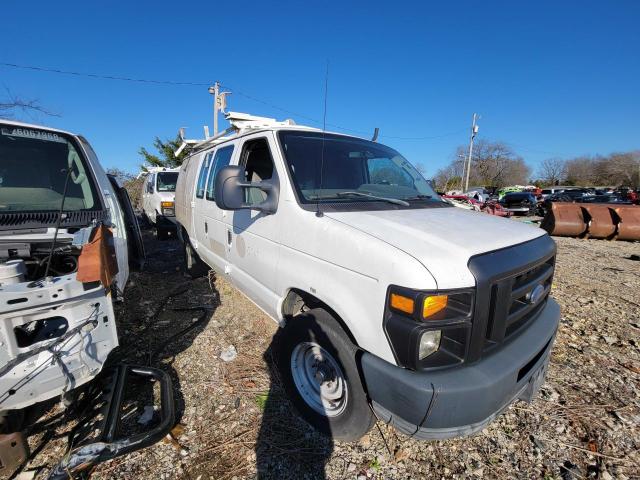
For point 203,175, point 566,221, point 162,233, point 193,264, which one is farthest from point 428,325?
point 566,221

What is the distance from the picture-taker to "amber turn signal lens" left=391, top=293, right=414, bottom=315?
1617mm

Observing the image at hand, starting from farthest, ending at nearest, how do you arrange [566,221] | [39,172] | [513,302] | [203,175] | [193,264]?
[566,221] → [193,264] → [203,175] → [39,172] → [513,302]

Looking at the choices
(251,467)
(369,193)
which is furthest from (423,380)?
(369,193)

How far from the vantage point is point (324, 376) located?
7.73 ft

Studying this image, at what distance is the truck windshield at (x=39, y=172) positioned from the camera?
2.92 metres

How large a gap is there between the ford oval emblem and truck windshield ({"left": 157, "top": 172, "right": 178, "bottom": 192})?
1069 centimetres

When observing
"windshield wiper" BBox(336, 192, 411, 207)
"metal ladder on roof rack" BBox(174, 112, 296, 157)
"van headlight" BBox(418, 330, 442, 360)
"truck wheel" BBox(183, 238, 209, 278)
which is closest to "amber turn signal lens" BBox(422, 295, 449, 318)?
"van headlight" BBox(418, 330, 442, 360)

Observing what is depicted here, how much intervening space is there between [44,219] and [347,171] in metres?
2.76

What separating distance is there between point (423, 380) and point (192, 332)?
3.05 meters

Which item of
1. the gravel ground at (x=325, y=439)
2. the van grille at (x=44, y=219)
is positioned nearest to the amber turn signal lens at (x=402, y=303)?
the gravel ground at (x=325, y=439)

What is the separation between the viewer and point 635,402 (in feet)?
8.95

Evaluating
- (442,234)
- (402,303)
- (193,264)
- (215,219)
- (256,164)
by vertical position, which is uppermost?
(256,164)

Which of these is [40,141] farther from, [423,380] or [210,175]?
[423,380]

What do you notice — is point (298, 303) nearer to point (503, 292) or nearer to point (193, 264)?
point (503, 292)
